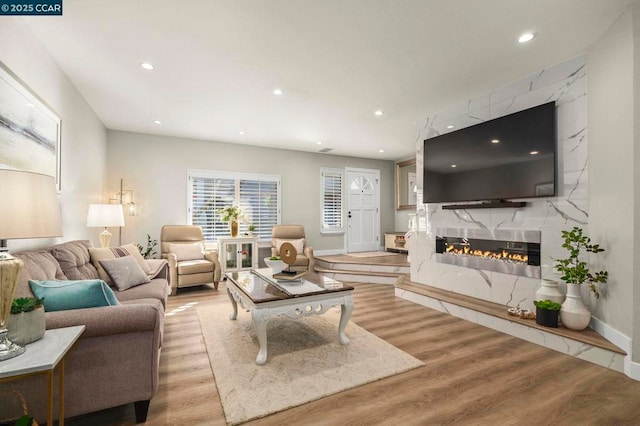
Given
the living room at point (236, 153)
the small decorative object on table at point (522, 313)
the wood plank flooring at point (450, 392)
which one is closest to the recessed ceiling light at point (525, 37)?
the living room at point (236, 153)

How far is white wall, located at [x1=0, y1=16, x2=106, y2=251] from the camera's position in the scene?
2.18 metres

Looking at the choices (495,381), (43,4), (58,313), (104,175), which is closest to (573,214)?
(495,381)

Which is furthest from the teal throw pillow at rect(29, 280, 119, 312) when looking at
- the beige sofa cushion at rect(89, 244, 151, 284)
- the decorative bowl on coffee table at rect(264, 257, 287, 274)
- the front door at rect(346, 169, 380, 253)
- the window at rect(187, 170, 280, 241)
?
the front door at rect(346, 169, 380, 253)

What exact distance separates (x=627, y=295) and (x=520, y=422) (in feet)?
4.76

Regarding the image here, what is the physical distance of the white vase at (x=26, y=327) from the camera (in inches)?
50.8

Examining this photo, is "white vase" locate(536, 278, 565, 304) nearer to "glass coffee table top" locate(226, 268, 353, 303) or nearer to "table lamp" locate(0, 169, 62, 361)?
"glass coffee table top" locate(226, 268, 353, 303)

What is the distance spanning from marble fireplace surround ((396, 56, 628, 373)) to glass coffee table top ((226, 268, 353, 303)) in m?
1.77

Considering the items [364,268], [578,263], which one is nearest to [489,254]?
[578,263]

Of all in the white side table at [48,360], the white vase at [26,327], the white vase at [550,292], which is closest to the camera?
the white side table at [48,360]

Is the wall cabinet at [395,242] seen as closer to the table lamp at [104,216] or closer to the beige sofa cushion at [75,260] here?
the table lamp at [104,216]

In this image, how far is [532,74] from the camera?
317cm

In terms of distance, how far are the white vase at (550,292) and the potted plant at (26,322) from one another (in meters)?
3.85

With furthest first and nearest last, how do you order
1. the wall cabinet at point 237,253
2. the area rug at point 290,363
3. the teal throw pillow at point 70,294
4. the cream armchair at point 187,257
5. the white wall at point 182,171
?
the wall cabinet at point 237,253 < the white wall at point 182,171 < the cream armchair at point 187,257 < the area rug at point 290,363 < the teal throw pillow at point 70,294

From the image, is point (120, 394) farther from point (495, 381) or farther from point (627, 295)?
point (627, 295)
